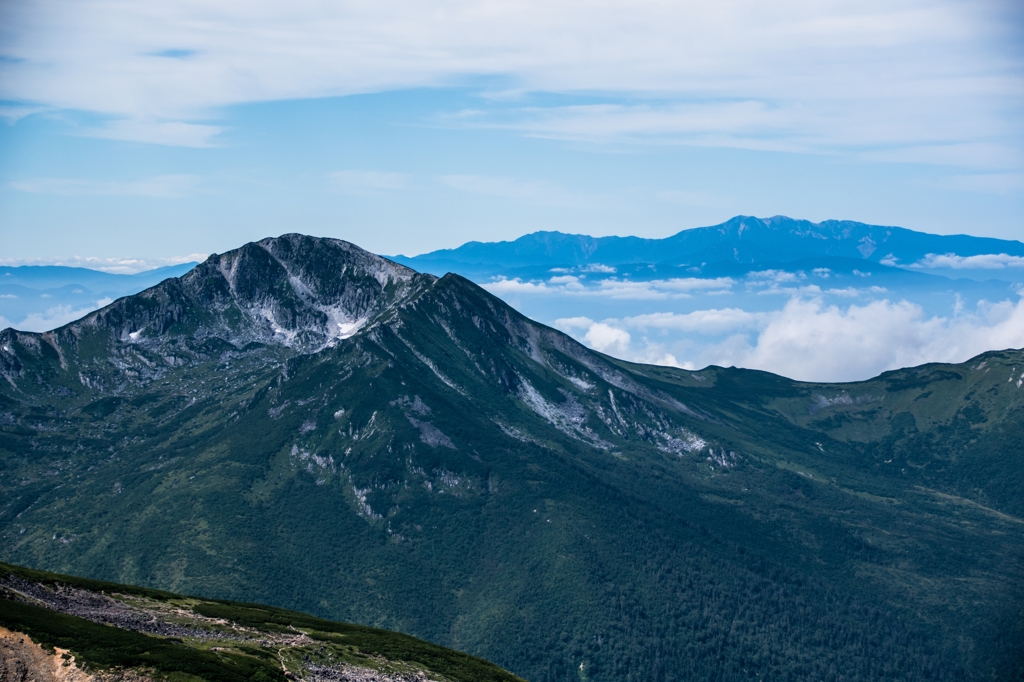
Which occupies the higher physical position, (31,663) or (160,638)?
(31,663)

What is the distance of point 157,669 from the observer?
147 metres

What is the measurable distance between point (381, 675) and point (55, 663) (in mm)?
61460

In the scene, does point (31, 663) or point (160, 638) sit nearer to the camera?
point (31, 663)

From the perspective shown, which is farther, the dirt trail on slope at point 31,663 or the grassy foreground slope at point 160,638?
the grassy foreground slope at point 160,638

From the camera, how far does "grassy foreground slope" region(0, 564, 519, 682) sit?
149 m

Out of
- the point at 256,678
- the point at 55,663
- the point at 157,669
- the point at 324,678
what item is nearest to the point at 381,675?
the point at 324,678

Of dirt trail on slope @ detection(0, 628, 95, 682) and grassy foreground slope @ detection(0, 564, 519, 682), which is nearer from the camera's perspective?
dirt trail on slope @ detection(0, 628, 95, 682)

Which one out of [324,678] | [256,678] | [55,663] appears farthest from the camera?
[324,678]

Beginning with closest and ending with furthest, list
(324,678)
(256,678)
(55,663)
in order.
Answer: (55,663) < (256,678) < (324,678)

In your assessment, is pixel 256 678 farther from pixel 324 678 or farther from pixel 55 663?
pixel 55 663

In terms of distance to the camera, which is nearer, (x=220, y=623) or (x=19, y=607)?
(x=19, y=607)

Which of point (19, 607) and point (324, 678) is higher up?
point (19, 607)

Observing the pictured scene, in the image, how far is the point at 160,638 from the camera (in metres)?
168

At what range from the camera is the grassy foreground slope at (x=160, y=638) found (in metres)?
149
